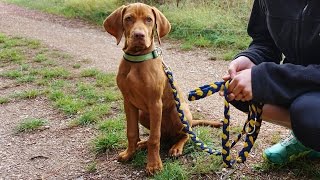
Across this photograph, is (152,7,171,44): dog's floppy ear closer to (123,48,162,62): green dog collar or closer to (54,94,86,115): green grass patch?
(123,48,162,62): green dog collar

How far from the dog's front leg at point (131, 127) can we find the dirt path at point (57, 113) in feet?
0.51

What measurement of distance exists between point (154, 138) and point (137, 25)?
0.78m

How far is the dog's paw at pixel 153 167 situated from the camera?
2.79 m

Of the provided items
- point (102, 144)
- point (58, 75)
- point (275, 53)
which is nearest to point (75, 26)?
point (58, 75)

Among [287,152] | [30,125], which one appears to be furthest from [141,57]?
[30,125]

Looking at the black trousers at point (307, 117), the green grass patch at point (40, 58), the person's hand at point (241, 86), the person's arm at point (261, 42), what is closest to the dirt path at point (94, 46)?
the green grass patch at point (40, 58)

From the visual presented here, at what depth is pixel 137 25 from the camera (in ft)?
8.87

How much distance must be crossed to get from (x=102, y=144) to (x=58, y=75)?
2.57m

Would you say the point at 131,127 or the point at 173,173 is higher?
the point at 131,127

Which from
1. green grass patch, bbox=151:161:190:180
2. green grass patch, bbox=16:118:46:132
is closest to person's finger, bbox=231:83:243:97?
green grass patch, bbox=151:161:190:180

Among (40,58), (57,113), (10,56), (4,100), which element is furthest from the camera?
(10,56)

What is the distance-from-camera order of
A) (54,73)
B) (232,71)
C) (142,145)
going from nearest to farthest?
(232,71) → (142,145) → (54,73)

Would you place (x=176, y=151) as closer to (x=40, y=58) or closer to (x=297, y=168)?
(x=297, y=168)

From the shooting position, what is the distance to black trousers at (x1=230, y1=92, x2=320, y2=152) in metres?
1.92
